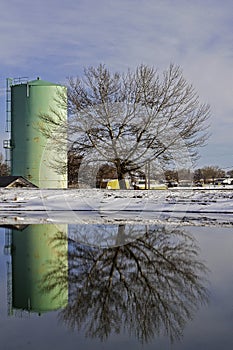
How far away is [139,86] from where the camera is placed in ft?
83.8

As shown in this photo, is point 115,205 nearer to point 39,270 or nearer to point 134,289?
point 39,270

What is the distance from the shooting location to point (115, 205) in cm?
1953

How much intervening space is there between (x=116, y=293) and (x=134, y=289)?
31 centimetres

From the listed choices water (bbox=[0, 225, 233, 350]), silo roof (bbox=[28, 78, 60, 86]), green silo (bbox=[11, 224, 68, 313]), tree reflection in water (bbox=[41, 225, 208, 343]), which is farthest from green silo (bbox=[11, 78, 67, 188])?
tree reflection in water (bbox=[41, 225, 208, 343])

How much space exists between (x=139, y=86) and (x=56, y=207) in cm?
982

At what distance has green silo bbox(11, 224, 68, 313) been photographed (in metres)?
5.38

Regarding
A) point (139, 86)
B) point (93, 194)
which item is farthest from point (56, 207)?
point (139, 86)

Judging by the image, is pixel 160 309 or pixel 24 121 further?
pixel 24 121

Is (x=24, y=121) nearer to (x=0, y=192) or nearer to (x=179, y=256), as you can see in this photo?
(x=0, y=192)

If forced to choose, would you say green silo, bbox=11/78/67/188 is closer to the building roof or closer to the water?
the building roof

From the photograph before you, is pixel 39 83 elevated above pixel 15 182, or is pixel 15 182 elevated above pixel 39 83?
pixel 39 83

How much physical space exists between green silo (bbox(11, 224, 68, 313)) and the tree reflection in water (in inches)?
3.2

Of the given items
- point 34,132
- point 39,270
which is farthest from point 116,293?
point 34,132

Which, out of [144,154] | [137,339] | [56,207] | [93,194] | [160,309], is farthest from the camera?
[144,154]
